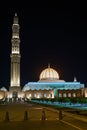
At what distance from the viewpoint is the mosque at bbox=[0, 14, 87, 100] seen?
270ft

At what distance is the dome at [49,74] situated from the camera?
97.2 m

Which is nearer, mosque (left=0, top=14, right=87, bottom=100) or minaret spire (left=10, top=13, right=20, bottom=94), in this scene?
minaret spire (left=10, top=13, right=20, bottom=94)

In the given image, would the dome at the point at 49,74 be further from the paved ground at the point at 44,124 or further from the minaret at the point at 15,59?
the paved ground at the point at 44,124

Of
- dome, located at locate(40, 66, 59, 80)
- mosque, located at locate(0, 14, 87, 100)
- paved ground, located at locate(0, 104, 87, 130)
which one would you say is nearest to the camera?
paved ground, located at locate(0, 104, 87, 130)

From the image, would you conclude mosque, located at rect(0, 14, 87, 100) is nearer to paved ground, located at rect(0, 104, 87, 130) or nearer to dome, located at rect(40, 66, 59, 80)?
dome, located at rect(40, 66, 59, 80)

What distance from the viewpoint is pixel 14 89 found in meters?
82.4

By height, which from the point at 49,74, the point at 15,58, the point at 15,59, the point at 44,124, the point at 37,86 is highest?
the point at 15,58

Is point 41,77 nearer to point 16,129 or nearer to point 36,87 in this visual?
point 36,87

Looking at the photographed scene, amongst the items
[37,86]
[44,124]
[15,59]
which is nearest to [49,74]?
[37,86]

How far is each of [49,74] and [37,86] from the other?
5.45 meters

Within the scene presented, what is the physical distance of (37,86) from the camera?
3760 inches

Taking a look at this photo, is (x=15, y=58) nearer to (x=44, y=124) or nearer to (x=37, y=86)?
(x=37, y=86)

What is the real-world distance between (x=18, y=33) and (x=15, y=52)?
5.24 metres

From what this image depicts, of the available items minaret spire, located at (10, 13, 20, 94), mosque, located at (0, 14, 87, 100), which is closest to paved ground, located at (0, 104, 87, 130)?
mosque, located at (0, 14, 87, 100)
